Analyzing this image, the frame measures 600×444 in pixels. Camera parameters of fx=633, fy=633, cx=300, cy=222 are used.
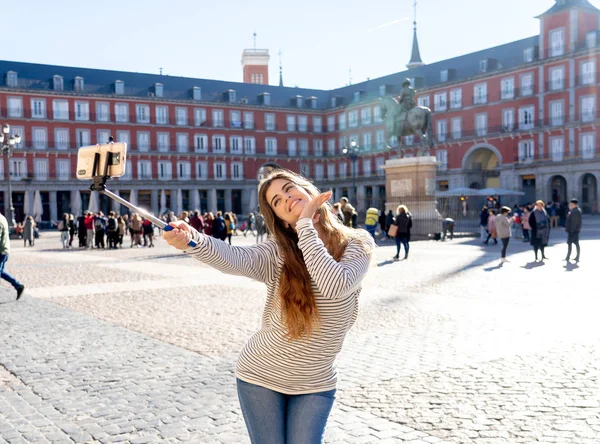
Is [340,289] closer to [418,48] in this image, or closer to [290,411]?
[290,411]

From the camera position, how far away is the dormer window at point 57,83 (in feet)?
182

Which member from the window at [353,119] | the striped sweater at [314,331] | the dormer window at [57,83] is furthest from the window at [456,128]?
the striped sweater at [314,331]

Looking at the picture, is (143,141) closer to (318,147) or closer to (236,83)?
(236,83)

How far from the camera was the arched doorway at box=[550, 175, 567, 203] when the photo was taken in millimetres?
47031

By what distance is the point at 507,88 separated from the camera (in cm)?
5069

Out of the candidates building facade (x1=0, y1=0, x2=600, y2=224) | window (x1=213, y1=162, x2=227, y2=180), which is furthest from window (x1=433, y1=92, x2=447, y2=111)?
window (x1=213, y1=162, x2=227, y2=180)

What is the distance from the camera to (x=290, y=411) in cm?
253

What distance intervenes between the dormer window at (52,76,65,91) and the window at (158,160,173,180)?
1068cm

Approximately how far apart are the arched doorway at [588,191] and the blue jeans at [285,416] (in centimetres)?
4702

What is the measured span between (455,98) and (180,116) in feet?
83.8

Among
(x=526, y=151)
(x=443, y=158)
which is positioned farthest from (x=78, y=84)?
(x=526, y=151)

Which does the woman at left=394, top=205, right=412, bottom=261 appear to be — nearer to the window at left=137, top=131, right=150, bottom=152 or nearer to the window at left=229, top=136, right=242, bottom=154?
the window at left=137, top=131, right=150, bottom=152

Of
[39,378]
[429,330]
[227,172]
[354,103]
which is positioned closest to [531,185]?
[354,103]

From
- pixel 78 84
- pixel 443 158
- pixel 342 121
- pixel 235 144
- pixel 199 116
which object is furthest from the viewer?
pixel 342 121
